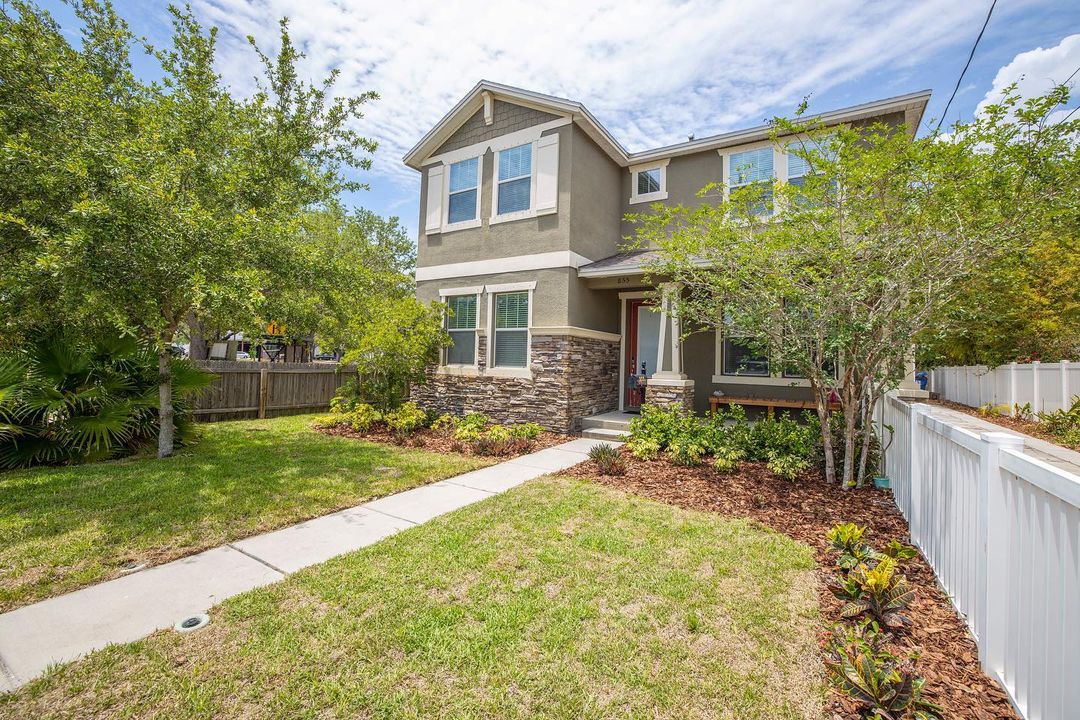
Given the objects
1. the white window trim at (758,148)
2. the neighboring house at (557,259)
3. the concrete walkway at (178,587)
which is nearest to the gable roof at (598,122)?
the neighboring house at (557,259)

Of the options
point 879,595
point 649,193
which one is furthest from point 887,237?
point 649,193

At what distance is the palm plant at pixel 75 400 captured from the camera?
621 centimetres

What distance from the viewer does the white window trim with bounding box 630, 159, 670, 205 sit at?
11133mm

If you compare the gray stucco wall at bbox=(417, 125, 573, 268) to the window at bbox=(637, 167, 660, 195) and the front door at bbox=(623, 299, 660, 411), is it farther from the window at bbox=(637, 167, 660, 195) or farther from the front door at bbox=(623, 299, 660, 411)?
the front door at bbox=(623, 299, 660, 411)

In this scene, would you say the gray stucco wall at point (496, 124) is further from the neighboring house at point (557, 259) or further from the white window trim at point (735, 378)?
the white window trim at point (735, 378)

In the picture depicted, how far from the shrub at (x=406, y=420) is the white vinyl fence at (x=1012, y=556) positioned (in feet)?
27.3

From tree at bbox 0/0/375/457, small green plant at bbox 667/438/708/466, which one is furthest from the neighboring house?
tree at bbox 0/0/375/457

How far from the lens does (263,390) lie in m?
12.0

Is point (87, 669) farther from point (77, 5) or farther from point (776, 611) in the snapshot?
point (77, 5)

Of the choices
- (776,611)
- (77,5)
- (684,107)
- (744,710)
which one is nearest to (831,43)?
(684,107)

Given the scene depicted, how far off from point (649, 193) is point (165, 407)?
10606mm

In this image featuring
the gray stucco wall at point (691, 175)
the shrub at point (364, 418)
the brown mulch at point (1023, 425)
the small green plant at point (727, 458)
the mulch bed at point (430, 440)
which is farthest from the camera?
the gray stucco wall at point (691, 175)

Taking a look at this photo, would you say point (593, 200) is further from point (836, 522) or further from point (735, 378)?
point (836, 522)

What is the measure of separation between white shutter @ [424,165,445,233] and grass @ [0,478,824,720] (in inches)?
359
